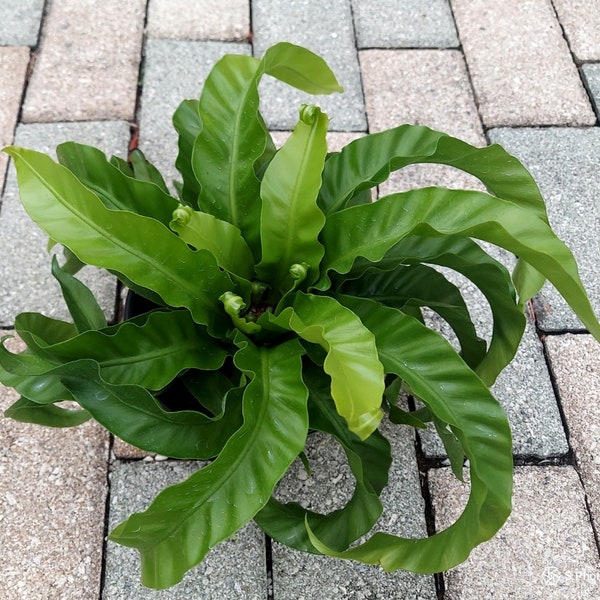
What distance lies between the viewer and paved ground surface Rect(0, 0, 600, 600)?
1.18 m

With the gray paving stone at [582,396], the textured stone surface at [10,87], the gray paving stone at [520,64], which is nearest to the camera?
the gray paving stone at [582,396]

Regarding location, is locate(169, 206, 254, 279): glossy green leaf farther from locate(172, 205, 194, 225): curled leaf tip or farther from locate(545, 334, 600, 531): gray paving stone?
locate(545, 334, 600, 531): gray paving stone

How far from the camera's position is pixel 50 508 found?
121 centimetres

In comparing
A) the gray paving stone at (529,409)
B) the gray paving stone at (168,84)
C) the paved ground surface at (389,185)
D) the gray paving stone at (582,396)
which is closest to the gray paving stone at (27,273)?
the paved ground surface at (389,185)

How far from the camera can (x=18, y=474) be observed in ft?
4.07

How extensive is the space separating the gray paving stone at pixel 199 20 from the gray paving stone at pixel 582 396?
1.06 m

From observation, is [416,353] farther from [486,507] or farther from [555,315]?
[555,315]

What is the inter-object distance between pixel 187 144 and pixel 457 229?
0.46 metres

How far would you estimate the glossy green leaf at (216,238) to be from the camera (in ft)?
2.95

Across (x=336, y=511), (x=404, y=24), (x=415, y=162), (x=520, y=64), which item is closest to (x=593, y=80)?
(x=520, y=64)

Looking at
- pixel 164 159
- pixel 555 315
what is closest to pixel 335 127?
pixel 164 159

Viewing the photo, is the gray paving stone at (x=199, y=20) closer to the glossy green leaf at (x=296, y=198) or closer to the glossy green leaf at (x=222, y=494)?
the glossy green leaf at (x=296, y=198)

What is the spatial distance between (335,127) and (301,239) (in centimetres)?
79

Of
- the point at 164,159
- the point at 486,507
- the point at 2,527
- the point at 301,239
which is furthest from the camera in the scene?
the point at 164,159
